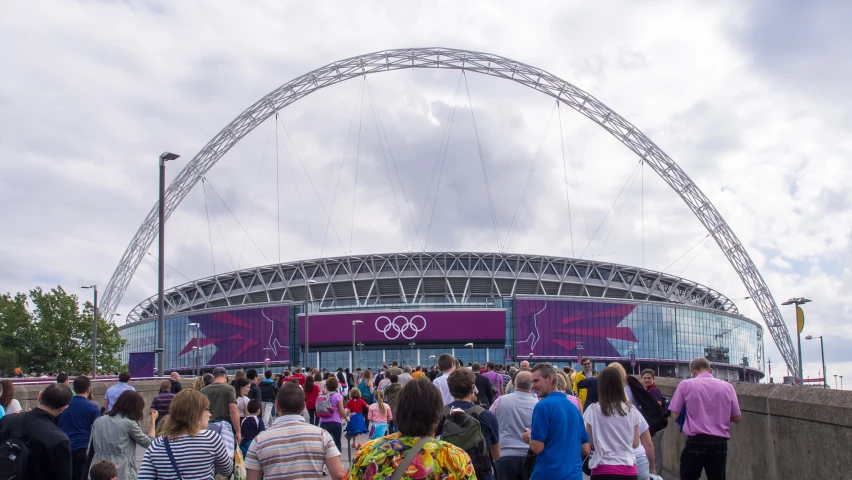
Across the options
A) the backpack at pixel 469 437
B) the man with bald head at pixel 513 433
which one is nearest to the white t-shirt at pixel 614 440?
the man with bald head at pixel 513 433

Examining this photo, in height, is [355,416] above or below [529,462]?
below

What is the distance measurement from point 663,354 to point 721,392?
90701 mm

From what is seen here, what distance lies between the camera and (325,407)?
608 inches

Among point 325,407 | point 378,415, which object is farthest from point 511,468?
point 325,407

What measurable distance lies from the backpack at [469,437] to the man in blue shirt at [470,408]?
91 mm

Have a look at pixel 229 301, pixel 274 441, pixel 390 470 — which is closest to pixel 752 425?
pixel 274 441

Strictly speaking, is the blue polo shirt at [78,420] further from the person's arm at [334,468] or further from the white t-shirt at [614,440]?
the white t-shirt at [614,440]

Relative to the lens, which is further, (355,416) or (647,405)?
(355,416)

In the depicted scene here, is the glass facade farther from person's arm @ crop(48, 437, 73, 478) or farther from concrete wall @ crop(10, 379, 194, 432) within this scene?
person's arm @ crop(48, 437, 73, 478)

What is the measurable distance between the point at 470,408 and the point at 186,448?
2.72m

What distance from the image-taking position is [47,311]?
71312mm

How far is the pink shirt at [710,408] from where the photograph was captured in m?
9.74

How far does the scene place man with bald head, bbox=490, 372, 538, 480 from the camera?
8.98m

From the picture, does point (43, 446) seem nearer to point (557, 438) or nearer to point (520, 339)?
point (557, 438)
